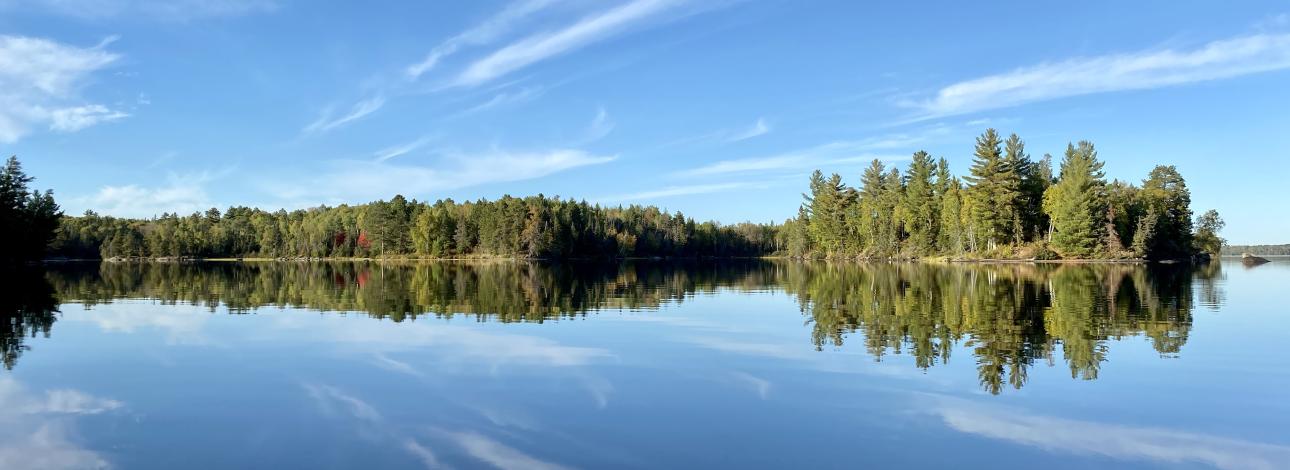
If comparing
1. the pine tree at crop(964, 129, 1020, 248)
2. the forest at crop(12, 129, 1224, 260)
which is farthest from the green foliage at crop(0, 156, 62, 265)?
the pine tree at crop(964, 129, 1020, 248)

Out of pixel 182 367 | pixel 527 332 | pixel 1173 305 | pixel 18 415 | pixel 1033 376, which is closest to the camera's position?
pixel 18 415

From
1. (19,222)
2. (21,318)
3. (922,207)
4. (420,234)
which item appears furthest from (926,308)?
(420,234)

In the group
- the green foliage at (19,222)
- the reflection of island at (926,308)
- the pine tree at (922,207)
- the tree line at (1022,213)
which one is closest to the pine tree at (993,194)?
the tree line at (1022,213)

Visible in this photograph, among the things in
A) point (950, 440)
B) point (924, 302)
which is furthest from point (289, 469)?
point (924, 302)

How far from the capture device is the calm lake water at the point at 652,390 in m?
9.05

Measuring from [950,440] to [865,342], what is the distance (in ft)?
29.2

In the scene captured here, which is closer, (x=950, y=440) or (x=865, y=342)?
(x=950, y=440)

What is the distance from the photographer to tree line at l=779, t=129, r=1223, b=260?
81.1 metres

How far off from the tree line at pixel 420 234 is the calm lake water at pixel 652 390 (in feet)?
367

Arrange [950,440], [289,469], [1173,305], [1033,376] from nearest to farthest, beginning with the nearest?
[289,469]
[950,440]
[1033,376]
[1173,305]

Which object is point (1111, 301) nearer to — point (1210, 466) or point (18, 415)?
point (1210, 466)

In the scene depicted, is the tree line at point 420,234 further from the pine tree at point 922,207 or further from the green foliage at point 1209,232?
the green foliage at point 1209,232

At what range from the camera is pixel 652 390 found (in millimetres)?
12703

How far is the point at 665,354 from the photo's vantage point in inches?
663
